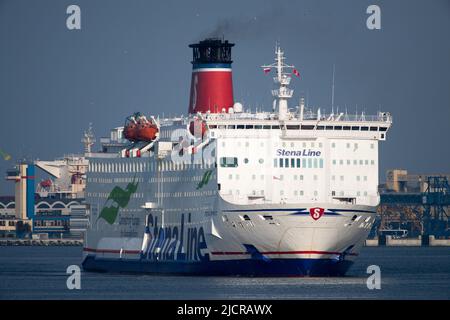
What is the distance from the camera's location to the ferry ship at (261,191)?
72.2 meters

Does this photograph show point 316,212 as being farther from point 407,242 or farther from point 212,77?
point 407,242

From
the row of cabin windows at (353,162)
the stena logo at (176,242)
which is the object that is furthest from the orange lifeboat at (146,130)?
the row of cabin windows at (353,162)

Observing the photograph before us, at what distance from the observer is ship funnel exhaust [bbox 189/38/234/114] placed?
83.3 meters

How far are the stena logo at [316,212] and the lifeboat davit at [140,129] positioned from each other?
1323cm

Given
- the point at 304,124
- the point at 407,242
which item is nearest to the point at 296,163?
the point at 304,124

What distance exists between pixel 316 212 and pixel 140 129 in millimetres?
13951

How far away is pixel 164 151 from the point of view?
263 feet

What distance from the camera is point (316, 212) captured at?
71500 mm

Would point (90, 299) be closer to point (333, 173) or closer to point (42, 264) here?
point (333, 173)

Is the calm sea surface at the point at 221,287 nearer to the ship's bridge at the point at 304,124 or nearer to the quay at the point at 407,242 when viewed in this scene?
the ship's bridge at the point at 304,124

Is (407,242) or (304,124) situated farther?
(407,242)

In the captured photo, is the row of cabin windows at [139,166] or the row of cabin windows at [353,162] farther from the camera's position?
the row of cabin windows at [139,166]

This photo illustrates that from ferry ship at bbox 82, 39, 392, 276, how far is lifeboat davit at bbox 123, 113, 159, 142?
11cm

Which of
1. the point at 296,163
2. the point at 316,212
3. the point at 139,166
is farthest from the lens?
the point at 139,166
